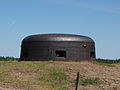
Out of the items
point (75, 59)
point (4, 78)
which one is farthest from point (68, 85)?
point (75, 59)

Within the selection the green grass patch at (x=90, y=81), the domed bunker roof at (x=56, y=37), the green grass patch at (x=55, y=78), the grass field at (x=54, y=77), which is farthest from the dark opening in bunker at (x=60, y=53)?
the green grass patch at (x=90, y=81)

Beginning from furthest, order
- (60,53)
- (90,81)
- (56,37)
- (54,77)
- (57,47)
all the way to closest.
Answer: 1. (60,53)
2. (56,37)
3. (57,47)
4. (54,77)
5. (90,81)

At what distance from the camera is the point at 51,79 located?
21016mm

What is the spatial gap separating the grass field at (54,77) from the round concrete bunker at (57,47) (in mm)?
3588

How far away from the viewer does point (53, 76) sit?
2155 centimetres

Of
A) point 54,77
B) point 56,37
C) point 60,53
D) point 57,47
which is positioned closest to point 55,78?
point 54,77

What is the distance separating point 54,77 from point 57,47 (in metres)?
7.77

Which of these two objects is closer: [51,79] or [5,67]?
[51,79]

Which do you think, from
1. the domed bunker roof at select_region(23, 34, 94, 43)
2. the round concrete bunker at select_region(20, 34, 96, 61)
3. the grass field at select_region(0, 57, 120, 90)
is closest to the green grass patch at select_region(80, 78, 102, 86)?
the grass field at select_region(0, 57, 120, 90)

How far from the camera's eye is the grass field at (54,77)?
19.3 meters

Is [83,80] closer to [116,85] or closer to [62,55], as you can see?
[116,85]

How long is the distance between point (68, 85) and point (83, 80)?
1.49 m

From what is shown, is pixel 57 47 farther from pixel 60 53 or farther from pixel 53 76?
pixel 53 76

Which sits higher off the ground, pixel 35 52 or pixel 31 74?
pixel 35 52
